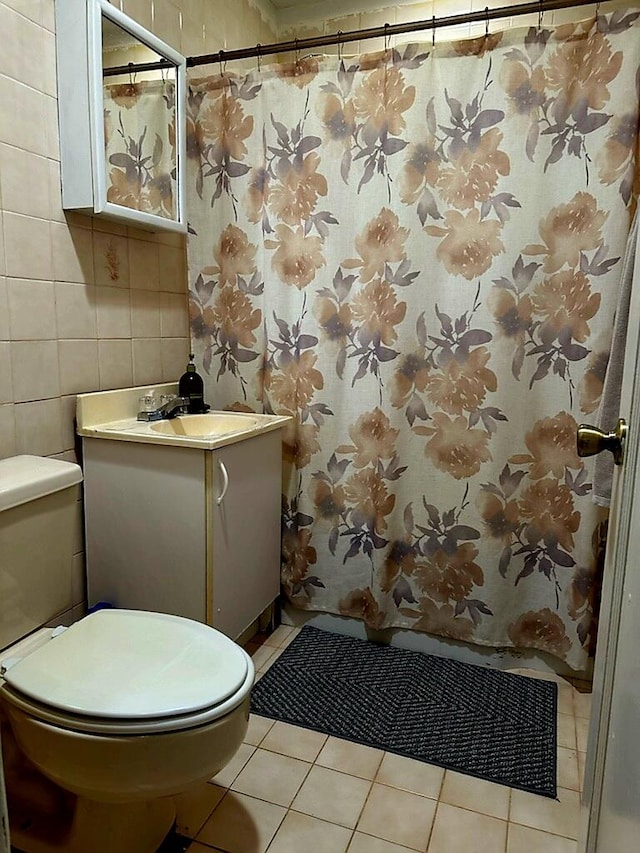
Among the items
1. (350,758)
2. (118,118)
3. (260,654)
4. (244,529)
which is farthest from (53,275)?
(350,758)

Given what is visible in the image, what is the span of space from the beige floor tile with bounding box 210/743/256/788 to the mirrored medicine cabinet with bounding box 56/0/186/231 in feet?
4.93

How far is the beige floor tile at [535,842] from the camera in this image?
135 centimetres

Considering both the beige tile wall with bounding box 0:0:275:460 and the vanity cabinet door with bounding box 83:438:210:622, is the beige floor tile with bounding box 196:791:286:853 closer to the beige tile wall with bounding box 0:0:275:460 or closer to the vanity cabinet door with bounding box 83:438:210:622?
the vanity cabinet door with bounding box 83:438:210:622

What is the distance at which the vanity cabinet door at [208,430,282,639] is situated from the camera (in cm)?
172

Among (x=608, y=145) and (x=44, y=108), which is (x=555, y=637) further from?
(x=44, y=108)

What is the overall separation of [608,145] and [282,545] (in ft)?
5.35

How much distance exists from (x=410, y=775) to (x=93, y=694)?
89 centimetres

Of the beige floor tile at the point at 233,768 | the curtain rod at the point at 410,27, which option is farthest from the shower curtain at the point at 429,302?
the beige floor tile at the point at 233,768

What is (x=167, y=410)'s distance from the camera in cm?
195

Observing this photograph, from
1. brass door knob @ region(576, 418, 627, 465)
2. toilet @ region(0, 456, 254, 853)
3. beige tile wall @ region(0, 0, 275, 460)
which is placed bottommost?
toilet @ region(0, 456, 254, 853)

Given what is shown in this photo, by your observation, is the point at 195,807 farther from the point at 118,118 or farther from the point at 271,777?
the point at 118,118

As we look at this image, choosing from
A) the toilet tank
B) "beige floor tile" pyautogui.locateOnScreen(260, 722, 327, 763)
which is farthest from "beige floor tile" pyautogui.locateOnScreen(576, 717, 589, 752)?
the toilet tank

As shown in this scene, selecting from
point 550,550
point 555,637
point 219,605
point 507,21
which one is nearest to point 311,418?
point 219,605

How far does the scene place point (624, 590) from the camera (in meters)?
0.88
